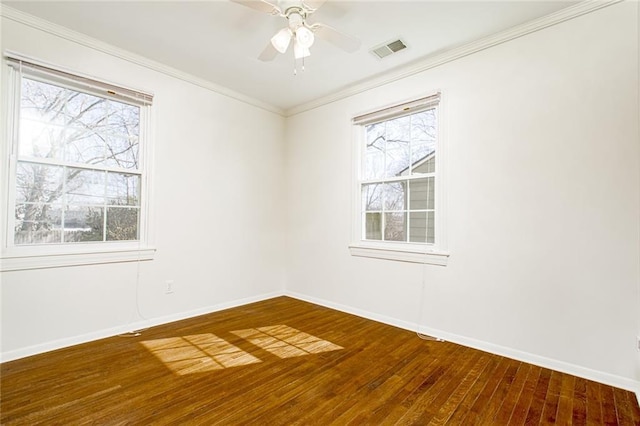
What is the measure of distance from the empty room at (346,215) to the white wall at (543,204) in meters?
0.01

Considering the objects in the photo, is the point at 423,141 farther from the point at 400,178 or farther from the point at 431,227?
the point at 431,227

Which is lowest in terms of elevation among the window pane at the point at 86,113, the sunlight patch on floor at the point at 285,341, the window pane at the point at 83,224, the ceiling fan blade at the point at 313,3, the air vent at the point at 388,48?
the sunlight patch on floor at the point at 285,341

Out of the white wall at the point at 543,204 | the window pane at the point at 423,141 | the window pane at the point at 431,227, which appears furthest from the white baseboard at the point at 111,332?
the window pane at the point at 423,141

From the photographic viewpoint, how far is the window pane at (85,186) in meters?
2.72

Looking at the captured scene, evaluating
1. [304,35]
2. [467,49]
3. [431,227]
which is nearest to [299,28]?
[304,35]

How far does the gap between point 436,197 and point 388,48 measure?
151 centimetres

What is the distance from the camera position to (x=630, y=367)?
2041 millimetres

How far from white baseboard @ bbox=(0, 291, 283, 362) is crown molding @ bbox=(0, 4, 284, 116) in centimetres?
262

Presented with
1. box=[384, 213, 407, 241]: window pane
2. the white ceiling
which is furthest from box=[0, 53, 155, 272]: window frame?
box=[384, 213, 407, 241]: window pane

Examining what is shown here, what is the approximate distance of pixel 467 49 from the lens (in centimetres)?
278

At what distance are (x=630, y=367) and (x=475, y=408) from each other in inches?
46.9

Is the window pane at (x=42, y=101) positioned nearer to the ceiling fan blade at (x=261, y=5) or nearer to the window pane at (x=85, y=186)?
the window pane at (x=85, y=186)

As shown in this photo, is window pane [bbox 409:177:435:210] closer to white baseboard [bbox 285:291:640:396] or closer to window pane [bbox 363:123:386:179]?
window pane [bbox 363:123:386:179]

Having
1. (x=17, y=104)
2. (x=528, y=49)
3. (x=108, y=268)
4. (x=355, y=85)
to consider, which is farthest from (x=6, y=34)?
(x=528, y=49)
